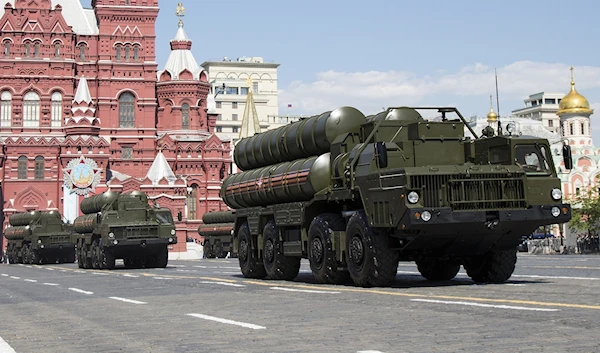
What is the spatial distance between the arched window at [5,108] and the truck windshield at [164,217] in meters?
51.3

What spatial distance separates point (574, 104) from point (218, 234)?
198 ft

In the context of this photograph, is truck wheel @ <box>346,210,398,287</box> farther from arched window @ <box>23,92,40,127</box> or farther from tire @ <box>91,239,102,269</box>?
arched window @ <box>23,92,40,127</box>

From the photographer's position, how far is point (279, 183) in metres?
20.4

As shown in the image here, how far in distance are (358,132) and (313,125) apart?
149cm

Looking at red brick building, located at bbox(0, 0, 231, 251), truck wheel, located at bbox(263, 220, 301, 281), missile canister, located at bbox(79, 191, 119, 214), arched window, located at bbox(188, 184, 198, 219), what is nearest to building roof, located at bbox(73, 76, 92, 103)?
red brick building, located at bbox(0, 0, 231, 251)

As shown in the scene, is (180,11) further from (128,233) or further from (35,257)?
(128,233)

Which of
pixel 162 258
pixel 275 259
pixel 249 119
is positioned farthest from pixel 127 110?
pixel 275 259

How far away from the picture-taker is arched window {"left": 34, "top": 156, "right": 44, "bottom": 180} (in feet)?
276

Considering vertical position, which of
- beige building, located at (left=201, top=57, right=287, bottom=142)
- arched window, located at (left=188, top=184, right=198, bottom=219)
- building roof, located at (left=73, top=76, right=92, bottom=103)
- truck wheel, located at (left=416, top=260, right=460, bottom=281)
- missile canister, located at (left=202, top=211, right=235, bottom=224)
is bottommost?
truck wheel, located at (left=416, top=260, right=460, bottom=281)

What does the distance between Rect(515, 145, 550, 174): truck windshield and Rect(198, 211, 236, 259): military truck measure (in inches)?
1850

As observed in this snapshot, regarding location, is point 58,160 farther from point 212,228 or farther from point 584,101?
point 584,101

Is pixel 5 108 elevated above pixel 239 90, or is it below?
below

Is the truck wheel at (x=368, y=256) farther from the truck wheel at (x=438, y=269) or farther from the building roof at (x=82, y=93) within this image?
the building roof at (x=82, y=93)

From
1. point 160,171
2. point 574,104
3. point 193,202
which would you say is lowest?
point 193,202
